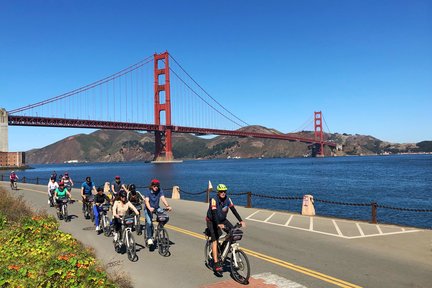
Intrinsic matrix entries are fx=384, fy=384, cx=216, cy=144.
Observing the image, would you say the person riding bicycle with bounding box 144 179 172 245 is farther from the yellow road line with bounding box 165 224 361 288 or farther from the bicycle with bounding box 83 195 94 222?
the bicycle with bounding box 83 195 94 222

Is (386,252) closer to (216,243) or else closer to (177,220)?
(216,243)

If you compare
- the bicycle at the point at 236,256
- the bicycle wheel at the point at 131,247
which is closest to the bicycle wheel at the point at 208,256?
the bicycle at the point at 236,256

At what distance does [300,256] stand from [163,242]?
3691 millimetres

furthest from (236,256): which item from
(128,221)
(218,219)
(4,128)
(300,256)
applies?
(4,128)

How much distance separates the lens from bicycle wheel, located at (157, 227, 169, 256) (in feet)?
34.3

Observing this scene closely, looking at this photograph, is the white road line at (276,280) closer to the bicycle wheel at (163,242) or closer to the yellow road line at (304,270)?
the yellow road line at (304,270)

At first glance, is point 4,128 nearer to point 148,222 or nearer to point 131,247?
point 148,222

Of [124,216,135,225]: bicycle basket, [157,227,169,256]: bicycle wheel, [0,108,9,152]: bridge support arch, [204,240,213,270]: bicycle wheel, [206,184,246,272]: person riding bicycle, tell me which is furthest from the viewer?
[0,108,9,152]: bridge support arch

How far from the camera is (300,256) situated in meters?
10.0

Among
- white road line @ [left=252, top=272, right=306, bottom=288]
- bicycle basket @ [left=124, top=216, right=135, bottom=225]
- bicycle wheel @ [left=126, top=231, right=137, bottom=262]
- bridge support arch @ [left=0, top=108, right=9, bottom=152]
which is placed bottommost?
white road line @ [left=252, top=272, right=306, bottom=288]

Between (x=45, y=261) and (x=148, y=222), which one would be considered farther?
(x=148, y=222)

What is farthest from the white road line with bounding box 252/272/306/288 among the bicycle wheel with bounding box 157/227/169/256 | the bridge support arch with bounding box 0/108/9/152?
the bridge support arch with bounding box 0/108/9/152

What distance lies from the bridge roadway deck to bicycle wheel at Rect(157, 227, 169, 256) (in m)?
0.22

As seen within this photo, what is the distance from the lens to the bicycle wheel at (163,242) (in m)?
10.5
